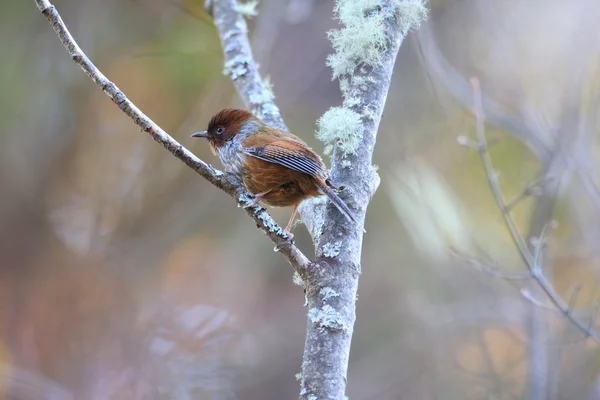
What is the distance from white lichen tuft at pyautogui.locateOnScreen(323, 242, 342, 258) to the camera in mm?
2318

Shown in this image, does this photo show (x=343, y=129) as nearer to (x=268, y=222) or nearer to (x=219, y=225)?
(x=268, y=222)

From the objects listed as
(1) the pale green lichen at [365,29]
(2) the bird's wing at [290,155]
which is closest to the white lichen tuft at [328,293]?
(2) the bird's wing at [290,155]

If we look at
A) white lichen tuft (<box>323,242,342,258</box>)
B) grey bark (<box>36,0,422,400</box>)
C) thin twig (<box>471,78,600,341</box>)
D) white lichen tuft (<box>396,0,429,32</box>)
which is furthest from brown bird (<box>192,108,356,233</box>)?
thin twig (<box>471,78,600,341</box>)

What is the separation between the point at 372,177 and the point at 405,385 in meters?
4.42

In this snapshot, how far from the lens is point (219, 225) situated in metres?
6.68

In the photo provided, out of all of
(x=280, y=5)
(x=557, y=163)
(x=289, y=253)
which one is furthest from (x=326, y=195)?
(x=280, y=5)

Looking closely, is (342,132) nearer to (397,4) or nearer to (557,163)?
(397,4)

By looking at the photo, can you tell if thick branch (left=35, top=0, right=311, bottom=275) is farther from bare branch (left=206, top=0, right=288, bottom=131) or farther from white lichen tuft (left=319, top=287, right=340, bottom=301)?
bare branch (left=206, top=0, right=288, bottom=131)

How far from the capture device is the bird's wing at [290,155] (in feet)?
9.68

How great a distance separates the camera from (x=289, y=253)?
7.55ft

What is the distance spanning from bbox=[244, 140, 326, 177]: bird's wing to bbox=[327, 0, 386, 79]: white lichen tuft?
384mm

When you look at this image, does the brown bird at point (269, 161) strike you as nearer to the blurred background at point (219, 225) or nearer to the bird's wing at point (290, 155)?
the bird's wing at point (290, 155)

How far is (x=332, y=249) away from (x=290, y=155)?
84 centimetres

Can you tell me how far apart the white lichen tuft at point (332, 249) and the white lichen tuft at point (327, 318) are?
21cm
